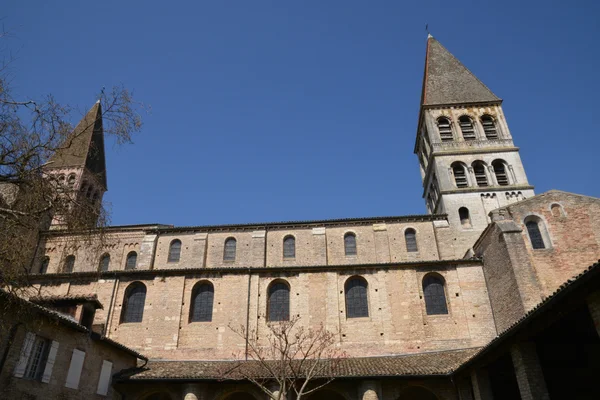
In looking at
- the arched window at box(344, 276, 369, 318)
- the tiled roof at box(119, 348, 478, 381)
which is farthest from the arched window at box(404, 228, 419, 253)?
the tiled roof at box(119, 348, 478, 381)

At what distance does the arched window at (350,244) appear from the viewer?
24638 mm

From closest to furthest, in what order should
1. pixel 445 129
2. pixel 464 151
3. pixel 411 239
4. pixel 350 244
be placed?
pixel 411 239 < pixel 350 244 < pixel 464 151 < pixel 445 129

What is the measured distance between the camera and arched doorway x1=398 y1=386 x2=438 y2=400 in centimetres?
1747

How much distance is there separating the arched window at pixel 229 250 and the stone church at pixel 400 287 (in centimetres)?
10

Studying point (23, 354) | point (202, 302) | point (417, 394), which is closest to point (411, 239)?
point (417, 394)

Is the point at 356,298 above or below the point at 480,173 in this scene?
below

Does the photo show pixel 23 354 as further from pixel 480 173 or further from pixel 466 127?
pixel 466 127

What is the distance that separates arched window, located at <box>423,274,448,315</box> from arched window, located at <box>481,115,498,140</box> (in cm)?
1349

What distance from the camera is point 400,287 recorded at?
2039 cm

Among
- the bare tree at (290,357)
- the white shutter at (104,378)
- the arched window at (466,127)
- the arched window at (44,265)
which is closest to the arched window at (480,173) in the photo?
the arched window at (466,127)

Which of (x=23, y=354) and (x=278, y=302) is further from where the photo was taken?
(x=278, y=302)

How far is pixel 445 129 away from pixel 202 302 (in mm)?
20946

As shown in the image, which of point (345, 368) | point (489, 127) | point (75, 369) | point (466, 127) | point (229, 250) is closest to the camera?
point (75, 369)

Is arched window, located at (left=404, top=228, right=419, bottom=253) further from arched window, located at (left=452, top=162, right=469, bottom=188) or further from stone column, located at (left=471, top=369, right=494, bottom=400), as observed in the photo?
stone column, located at (left=471, top=369, right=494, bottom=400)
